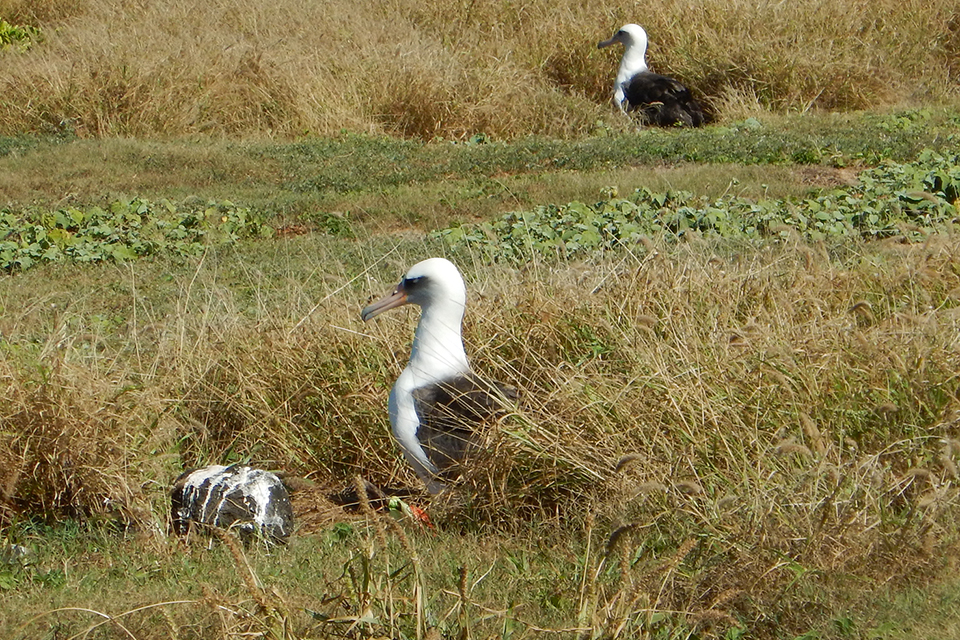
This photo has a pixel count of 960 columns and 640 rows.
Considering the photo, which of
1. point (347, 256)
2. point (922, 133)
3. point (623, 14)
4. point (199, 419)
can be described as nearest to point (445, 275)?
point (199, 419)

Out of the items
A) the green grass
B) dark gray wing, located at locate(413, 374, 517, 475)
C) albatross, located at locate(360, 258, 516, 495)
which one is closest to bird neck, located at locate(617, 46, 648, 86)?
the green grass

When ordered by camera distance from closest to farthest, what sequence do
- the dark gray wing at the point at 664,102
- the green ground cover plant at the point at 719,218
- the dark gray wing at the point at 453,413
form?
the dark gray wing at the point at 453,413 < the green ground cover plant at the point at 719,218 < the dark gray wing at the point at 664,102

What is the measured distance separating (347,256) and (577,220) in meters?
1.72

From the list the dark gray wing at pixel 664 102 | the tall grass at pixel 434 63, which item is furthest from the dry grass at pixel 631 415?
the dark gray wing at pixel 664 102

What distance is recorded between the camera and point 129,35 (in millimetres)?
15297

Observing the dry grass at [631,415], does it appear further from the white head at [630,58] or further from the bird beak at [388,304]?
the white head at [630,58]

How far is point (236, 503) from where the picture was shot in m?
5.55

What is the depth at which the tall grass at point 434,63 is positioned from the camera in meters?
14.1

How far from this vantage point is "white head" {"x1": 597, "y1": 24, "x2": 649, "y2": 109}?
15.3 meters

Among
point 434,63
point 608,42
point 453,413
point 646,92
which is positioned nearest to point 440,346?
point 453,413

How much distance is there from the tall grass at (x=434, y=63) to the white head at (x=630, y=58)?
332 millimetres

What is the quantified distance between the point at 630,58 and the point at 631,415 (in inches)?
432

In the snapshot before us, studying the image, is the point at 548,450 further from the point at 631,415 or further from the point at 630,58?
the point at 630,58

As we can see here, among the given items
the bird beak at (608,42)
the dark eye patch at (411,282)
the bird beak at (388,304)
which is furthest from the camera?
the bird beak at (608,42)
